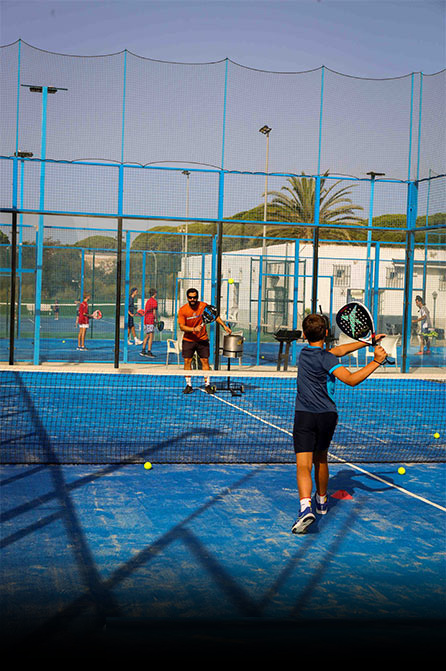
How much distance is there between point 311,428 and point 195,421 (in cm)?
484

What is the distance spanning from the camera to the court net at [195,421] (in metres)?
8.31

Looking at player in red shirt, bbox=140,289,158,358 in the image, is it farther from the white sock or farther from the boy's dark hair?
the white sock

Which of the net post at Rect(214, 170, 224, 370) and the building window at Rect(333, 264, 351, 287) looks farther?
the building window at Rect(333, 264, 351, 287)

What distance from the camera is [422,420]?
11383 millimetres

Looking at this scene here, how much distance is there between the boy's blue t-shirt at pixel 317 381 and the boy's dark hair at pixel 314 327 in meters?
0.10

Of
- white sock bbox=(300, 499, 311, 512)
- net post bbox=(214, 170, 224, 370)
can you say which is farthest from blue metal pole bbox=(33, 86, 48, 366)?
white sock bbox=(300, 499, 311, 512)

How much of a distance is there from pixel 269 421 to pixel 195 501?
4.28 meters

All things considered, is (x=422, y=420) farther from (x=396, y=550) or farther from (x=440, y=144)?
(x=440, y=144)

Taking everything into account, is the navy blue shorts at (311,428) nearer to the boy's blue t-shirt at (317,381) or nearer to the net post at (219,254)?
the boy's blue t-shirt at (317,381)

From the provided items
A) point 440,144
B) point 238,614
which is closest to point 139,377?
point 440,144

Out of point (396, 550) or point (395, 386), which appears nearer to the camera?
point (396, 550)

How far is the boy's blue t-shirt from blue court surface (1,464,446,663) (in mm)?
945

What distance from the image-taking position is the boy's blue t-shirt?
580 cm

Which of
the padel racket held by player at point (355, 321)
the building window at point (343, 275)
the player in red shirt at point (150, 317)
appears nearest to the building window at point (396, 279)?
the building window at point (343, 275)
